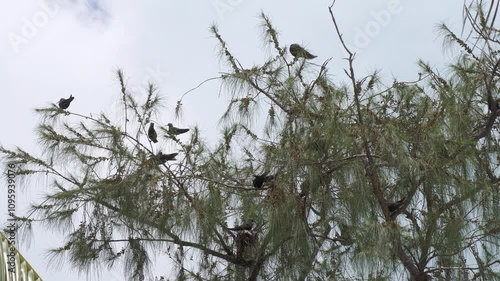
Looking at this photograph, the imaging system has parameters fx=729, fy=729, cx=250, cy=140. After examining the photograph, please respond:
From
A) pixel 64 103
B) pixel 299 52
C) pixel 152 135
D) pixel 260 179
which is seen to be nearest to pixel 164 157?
pixel 152 135

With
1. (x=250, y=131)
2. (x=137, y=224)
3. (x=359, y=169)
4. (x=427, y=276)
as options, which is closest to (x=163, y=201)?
(x=137, y=224)

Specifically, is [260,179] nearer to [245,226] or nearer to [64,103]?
[245,226]

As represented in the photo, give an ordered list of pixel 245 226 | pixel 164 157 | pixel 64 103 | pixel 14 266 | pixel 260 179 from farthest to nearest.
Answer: pixel 64 103 < pixel 245 226 < pixel 164 157 < pixel 260 179 < pixel 14 266

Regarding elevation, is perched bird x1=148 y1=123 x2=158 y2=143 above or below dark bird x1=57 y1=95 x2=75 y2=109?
below

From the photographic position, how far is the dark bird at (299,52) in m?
2.90

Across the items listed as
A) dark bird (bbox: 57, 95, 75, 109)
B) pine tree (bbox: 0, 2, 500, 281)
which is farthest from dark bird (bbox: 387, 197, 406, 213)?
dark bird (bbox: 57, 95, 75, 109)

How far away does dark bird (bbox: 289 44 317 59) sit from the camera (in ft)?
9.53

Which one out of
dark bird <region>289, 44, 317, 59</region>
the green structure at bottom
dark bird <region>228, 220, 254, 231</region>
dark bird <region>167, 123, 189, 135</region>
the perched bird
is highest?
dark bird <region>289, 44, 317, 59</region>

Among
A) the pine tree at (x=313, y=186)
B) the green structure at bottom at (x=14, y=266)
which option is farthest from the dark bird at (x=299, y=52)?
the green structure at bottom at (x=14, y=266)

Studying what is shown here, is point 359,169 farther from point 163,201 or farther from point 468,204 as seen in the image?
point 163,201

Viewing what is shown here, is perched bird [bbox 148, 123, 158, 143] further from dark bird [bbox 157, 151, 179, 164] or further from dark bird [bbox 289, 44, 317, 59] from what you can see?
dark bird [bbox 289, 44, 317, 59]

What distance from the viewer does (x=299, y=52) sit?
2.91 metres

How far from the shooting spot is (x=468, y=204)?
258 cm

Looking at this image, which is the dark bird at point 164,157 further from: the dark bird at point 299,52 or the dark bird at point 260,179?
the dark bird at point 299,52
